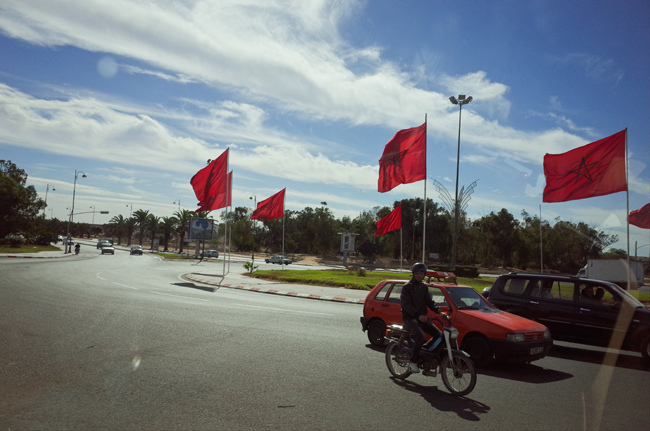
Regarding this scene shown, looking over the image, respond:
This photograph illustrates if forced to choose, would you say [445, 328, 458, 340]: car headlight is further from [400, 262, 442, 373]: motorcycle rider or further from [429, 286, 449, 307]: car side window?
[429, 286, 449, 307]: car side window

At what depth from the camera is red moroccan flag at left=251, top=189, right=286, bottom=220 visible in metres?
30.0

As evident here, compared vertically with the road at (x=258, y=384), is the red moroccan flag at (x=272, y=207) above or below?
above

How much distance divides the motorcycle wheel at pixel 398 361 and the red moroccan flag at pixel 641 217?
1625 cm

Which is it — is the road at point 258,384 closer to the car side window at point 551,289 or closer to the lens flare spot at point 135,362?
the lens flare spot at point 135,362

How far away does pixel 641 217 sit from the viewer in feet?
61.9

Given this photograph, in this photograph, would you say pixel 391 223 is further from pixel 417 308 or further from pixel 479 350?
pixel 417 308

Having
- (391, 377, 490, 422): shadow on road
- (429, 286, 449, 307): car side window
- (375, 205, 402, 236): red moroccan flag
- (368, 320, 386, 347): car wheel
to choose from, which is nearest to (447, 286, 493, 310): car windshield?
(429, 286, 449, 307): car side window

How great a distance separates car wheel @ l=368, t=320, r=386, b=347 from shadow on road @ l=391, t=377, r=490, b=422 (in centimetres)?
258

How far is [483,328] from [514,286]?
10.2 feet

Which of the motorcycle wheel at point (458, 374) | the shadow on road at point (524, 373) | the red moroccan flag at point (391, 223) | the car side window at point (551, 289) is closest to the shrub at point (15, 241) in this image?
the red moroccan flag at point (391, 223)

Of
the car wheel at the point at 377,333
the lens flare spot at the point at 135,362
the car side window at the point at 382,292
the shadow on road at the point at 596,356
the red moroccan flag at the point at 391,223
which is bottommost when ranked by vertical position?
the lens flare spot at the point at 135,362

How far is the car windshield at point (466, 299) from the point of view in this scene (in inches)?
328

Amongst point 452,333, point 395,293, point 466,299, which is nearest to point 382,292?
point 395,293

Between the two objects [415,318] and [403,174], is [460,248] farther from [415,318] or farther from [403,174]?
[415,318]
